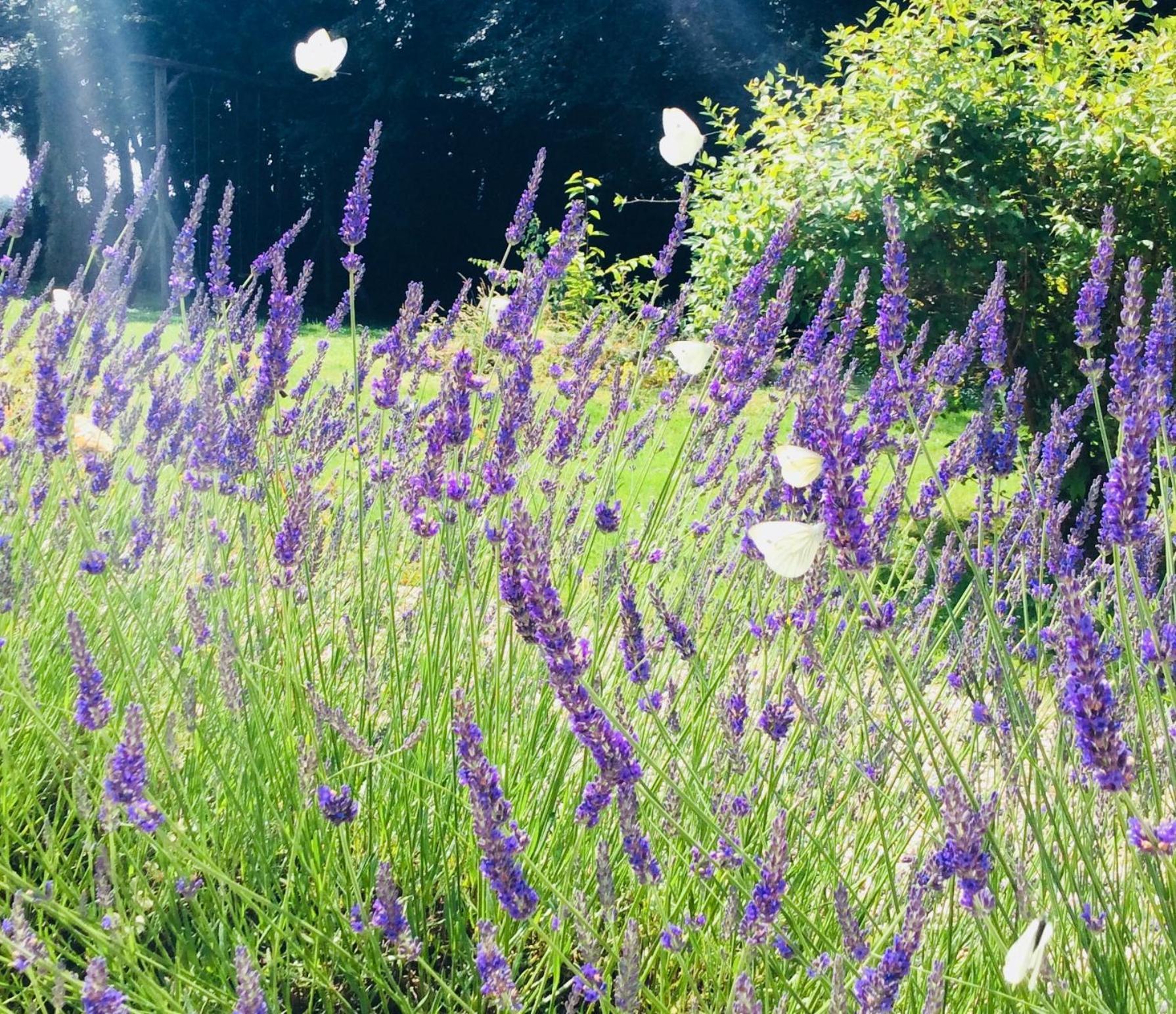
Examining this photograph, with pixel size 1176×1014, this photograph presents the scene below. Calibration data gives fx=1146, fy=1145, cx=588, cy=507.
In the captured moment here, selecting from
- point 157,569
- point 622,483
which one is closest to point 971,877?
point 157,569

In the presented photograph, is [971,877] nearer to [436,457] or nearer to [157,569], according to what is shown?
[436,457]

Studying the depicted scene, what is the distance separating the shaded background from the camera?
18469 millimetres

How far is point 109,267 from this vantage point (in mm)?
2973

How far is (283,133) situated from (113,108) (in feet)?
11.1

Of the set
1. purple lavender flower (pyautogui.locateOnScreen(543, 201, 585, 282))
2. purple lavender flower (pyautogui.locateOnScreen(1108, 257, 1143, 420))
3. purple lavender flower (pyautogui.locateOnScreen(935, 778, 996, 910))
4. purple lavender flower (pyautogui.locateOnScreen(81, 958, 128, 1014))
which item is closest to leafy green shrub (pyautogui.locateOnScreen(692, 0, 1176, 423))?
purple lavender flower (pyautogui.locateOnScreen(543, 201, 585, 282))

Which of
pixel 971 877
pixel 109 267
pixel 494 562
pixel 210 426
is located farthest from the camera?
pixel 109 267

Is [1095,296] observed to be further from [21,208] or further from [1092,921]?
[21,208]

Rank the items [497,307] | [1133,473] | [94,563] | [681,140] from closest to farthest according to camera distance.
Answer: [1133,473] < [94,563] < [681,140] < [497,307]

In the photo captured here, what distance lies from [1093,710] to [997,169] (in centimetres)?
535

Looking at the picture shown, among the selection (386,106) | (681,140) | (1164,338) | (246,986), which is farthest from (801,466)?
(386,106)

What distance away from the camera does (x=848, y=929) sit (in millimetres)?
1146

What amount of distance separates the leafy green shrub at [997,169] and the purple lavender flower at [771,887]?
14.3 ft

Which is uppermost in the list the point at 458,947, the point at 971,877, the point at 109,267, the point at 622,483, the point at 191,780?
the point at 109,267

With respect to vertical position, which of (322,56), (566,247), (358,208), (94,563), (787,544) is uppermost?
(322,56)
